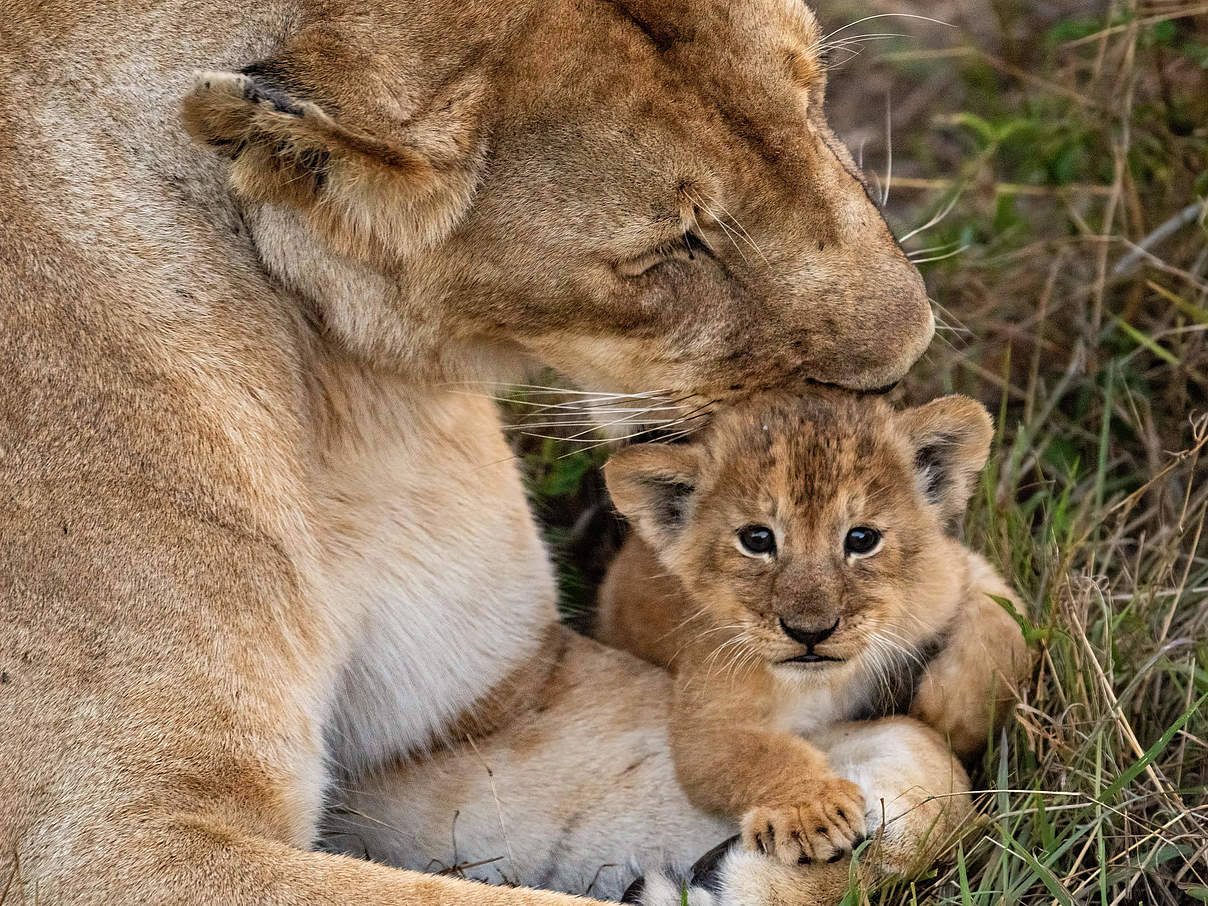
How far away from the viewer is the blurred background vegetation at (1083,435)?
2.84 metres

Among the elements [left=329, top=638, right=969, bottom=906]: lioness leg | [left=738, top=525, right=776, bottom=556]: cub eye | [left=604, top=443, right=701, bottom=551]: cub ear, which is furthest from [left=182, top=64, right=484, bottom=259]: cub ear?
[left=329, top=638, right=969, bottom=906]: lioness leg

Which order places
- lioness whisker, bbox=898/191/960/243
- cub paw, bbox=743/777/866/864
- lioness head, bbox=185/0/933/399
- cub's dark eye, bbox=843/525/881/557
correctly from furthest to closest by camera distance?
1. lioness whisker, bbox=898/191/960/243
2. cub's dark eye, bbox=843/525/881/557
3. cub paw, bbox=743/777/866/864
4. lioness head, bbox=185/0/933/399

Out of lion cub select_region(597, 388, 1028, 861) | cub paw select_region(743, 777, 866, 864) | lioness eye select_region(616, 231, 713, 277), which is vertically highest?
lioness eye select_region(616, 231, 713, 277)

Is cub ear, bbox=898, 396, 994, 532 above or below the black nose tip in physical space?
above

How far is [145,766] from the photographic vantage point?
235cm

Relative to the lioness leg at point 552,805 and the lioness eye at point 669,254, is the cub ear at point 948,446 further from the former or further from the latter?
the lioness eye at point 669,254

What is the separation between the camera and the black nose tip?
8.57ft

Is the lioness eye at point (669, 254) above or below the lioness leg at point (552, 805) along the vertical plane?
above

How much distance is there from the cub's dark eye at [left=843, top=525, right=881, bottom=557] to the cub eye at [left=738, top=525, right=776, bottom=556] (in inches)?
5.1

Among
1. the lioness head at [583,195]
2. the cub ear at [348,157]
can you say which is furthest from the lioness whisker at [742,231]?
the cub ear at [348,157]

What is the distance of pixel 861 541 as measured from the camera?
109 inches

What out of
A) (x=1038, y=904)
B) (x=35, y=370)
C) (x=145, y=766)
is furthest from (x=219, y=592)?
(x=1038, y=904)

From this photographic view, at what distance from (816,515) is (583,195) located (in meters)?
0.71

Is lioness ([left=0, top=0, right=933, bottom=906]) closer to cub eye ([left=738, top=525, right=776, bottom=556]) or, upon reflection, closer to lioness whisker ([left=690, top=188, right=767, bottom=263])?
lioness whisker ([left=690, top=188, right=767, bottom=263])
